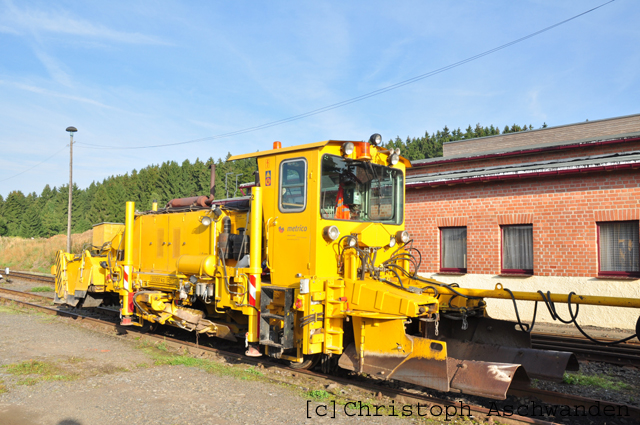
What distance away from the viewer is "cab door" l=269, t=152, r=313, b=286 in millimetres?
6223

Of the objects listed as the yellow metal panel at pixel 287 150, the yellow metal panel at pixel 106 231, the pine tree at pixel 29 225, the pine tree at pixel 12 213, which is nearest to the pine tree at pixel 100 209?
the pine tree at pixel 29 225

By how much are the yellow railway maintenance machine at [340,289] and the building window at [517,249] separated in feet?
20.4

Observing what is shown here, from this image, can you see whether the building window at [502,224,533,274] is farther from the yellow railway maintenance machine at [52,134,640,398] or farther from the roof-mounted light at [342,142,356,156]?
the roof-mounted light at [342,142,356,156]

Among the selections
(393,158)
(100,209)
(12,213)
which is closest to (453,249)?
(393,158)

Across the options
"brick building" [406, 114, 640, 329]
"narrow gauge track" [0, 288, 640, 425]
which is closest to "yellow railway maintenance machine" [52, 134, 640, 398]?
"narrow gauge track" [0, 288, 640, 425]

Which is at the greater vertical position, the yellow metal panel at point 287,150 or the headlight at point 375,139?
the headlight at point 375,139

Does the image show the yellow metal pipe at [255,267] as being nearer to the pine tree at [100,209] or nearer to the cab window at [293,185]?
the cab window at [293,185]

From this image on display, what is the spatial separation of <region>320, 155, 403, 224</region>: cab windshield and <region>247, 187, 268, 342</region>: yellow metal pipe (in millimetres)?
1063

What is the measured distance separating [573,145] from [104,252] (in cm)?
1374

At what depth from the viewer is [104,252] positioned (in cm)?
1081

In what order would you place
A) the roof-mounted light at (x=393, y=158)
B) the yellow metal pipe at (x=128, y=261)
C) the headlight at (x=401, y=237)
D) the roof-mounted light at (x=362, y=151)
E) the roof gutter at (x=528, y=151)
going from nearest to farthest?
the roof-mounted light at (x=362, y=151) → the roof-mounted light at (x=393, y=158) → the headlight at (x=401, y=237) → the yellow metal pipe at (x=128, y=261) → the roof gutter at (x=528, y=151)

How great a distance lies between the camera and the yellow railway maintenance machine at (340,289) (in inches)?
210

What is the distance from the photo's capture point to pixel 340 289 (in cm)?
600

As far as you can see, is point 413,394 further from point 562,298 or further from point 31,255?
point 31,255
